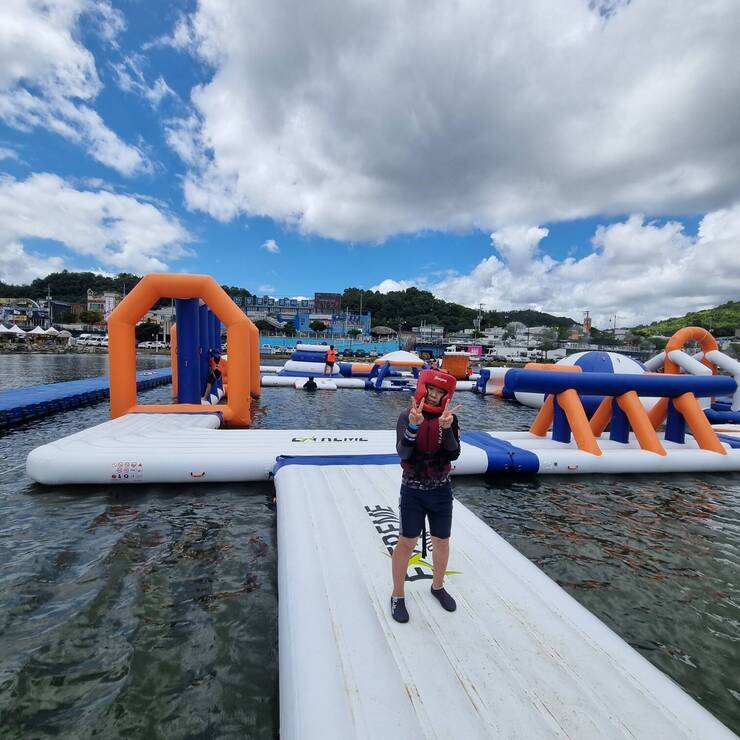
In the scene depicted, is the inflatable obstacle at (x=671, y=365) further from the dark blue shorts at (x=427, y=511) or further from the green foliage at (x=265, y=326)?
the green foliage at (x=265, y=326)

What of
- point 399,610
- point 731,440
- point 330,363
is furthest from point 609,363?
point 330,363

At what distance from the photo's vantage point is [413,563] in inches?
132

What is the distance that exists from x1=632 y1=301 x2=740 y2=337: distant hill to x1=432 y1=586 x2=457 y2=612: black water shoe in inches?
5253

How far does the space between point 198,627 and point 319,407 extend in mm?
10056

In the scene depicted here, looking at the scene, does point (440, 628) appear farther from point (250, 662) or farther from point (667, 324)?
point (667, 324)

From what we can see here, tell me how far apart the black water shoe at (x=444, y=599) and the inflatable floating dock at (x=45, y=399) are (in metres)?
11.2

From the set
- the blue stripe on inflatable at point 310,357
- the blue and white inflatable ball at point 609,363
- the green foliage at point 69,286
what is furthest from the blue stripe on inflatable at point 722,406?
the green foliage at point 69,286

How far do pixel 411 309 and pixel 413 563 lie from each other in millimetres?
125210

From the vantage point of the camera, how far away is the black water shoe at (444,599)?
110 inches

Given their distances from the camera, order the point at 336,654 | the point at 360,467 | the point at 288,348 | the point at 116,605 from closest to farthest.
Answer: the point at 336,654, the point at 116,605, the point at 360,467, the point at 288,348

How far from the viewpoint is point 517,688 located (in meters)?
2.20

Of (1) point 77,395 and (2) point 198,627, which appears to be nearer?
(2) point 198,627

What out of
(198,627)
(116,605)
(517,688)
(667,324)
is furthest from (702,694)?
(667,324)

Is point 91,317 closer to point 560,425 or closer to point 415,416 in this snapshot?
point 560,425
